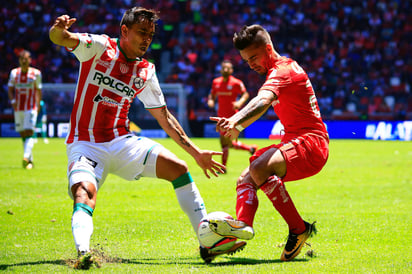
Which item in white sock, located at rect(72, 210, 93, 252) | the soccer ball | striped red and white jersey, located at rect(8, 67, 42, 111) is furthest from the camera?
striped red and white jersey, located at rect(8, 67, 42, 111)

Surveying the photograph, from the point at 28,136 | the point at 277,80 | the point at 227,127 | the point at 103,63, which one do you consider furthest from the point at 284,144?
the point at 28,136

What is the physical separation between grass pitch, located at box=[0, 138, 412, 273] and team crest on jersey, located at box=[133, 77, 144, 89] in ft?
5.01

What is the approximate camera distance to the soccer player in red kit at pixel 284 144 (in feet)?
14.5

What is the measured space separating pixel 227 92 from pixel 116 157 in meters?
9.55

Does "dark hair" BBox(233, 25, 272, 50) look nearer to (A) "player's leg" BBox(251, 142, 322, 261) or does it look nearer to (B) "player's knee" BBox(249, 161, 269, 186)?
(A) "player's leg" BBox(251, 142, 322, 261)

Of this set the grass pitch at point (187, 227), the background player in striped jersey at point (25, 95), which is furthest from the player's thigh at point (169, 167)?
the background player in striped jersey at point (25, 95)

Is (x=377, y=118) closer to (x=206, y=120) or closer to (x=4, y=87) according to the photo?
(x=206, y=120)

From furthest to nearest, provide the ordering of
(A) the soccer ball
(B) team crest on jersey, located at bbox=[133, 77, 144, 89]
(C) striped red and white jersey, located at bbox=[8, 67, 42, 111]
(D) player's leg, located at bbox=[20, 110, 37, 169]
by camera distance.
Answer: (C) striped red and white jersey, located at bbox=[8, 67, 42, 111]
(D) player's leg, located at bbox=[20, 110, 37, 169]
(B) team crest on jersey, located at bbox=[133, 77, 144, 89]
(A) the soccer ball

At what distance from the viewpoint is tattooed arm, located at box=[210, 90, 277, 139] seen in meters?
3.97

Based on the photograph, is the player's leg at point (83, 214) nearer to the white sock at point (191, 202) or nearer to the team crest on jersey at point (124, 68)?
the white sock at point (191, 202)

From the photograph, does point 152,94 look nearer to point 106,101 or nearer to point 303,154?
point 106,101

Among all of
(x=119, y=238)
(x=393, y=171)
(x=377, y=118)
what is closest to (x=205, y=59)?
(x=377, y=118)

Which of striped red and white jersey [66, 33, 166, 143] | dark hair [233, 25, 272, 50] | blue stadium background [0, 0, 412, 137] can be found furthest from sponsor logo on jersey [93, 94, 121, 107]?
blue stadium background [0, 0, 412, 137]

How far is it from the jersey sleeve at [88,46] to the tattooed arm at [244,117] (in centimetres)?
124
